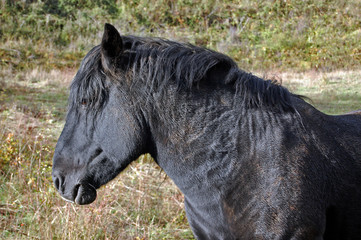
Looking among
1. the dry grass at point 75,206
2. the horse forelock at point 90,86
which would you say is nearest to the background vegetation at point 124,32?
the dry grass at point 75,206

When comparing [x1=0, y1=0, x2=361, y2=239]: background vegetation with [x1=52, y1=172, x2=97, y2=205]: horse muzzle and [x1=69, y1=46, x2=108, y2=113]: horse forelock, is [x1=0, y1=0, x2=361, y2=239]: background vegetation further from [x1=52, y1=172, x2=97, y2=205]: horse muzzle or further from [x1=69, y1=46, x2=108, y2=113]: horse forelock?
[x1=69, y1=46, x2=108, y2=113]: horse forelock

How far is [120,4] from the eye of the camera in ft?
72.9

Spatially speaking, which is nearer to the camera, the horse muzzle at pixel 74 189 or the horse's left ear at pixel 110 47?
the horse's left ear at pixel 110 47

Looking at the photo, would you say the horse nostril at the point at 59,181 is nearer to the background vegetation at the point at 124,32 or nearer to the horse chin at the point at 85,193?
the horse chin at the point at 85,193

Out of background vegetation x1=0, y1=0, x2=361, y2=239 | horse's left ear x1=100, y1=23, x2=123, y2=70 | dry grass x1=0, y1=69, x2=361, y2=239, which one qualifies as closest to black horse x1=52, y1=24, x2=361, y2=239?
horse's left ear x1=100, y1=23, x2=123, y2=70

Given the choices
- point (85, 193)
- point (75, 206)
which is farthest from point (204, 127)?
point (75, 206)

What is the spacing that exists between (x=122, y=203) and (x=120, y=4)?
759 inches

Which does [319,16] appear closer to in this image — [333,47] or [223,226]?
[333,47]

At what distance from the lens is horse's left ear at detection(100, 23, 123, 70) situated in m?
2.26

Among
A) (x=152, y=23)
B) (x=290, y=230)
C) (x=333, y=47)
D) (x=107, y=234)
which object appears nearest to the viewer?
(x=290, y=230)

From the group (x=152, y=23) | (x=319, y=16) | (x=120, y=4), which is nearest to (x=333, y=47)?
(x=319, y=16)

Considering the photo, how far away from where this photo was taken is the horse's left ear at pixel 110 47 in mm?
2256

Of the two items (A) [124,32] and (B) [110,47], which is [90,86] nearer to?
(B) [110,47]

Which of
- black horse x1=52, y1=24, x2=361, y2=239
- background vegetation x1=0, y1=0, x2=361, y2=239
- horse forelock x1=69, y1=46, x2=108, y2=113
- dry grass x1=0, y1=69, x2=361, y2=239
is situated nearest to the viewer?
black horse x1=52, y1=24, x2=361, y2=239
